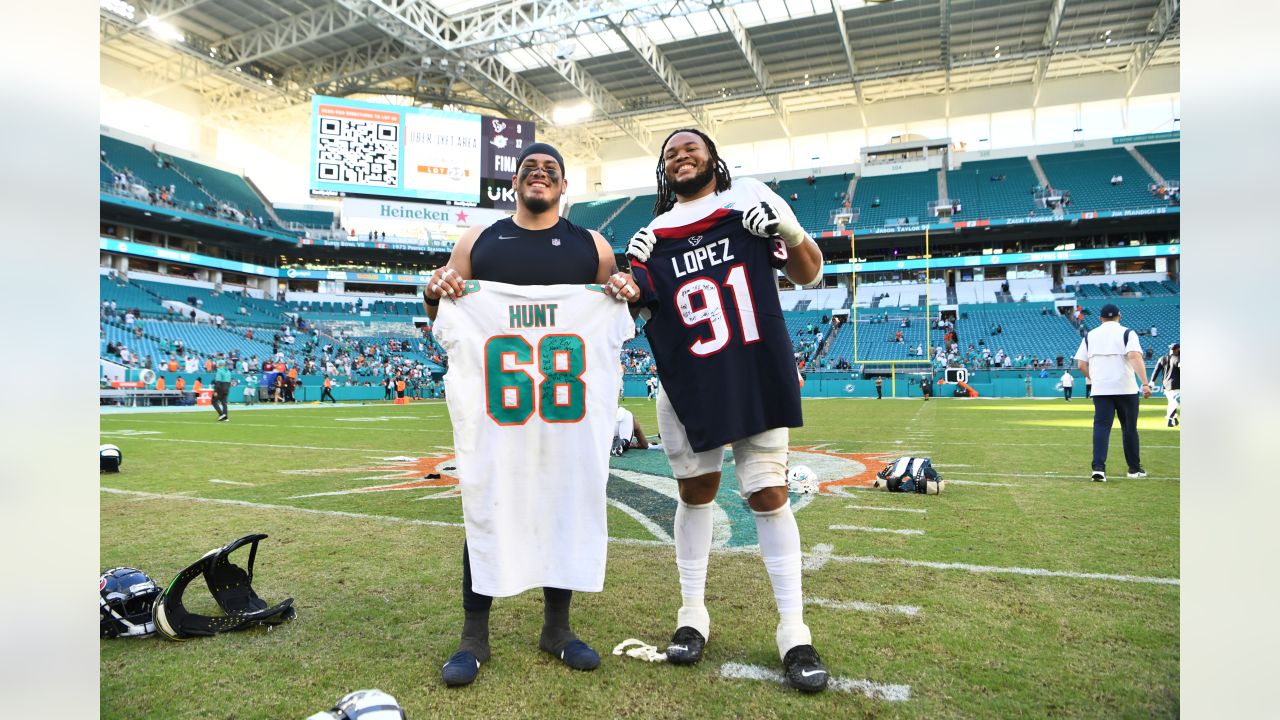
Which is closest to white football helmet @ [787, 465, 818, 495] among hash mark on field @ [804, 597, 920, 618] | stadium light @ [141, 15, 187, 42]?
hash mark on field @ [804, 597, 920, 618]

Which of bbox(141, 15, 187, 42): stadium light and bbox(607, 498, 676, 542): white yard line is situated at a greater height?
bbox(141, 15, 187, 42): stadium light

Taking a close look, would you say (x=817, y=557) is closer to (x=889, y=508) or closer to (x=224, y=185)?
(x=889, y=508)

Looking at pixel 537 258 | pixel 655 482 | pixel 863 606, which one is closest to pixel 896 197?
pixel 655 482

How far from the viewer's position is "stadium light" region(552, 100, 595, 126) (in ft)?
112

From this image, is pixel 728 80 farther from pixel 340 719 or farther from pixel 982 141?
pixel 340 719

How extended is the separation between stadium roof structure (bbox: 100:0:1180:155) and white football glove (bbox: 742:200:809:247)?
22.9 metres

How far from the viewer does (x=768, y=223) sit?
244 centimetres

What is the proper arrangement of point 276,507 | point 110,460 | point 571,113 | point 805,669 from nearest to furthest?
point 805,669
point 276,507
point 110,460
point 571,113

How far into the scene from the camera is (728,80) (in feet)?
110

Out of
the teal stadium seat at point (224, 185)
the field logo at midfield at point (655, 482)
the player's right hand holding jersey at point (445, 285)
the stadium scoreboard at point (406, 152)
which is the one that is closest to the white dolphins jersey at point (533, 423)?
the player's right hand holding jersey at point (445, 285)

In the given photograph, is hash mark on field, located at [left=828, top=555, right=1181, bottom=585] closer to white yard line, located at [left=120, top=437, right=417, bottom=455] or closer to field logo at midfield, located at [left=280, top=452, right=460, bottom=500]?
field logo at midfield, located at [left=280, top=452, right=460, bottom=500]

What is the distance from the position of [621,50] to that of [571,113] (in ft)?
20.1

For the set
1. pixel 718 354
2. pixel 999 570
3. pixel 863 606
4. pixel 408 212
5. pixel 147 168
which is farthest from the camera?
pixel 147 168
